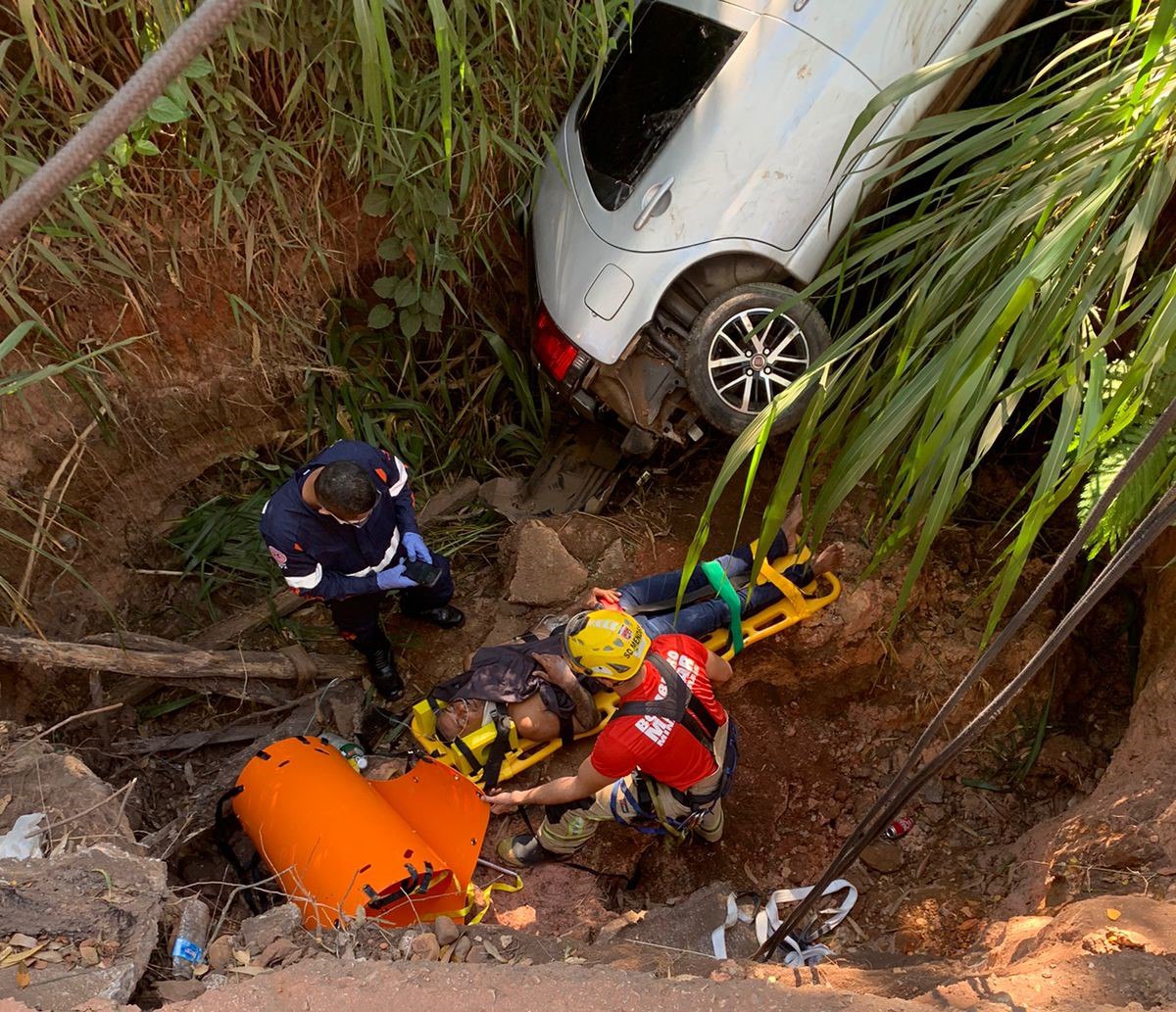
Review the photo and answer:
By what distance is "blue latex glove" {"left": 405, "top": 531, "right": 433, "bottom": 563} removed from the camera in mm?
3750

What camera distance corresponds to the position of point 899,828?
12.2 feet

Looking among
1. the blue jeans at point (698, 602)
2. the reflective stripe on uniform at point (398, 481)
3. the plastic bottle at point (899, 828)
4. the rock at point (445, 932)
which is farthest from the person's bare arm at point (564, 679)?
the plastic bottle at point (899, 828)

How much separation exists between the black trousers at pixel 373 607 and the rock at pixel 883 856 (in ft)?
6.95

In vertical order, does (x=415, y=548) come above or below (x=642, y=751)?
below

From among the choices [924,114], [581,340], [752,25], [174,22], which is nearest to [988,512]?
[924,114]

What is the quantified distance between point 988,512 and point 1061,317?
1.82 m

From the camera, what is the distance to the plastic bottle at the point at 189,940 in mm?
2219

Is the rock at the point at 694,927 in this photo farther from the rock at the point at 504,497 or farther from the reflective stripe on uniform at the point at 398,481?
the rock at the point at 504,497

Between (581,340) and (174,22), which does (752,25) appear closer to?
(581,340)

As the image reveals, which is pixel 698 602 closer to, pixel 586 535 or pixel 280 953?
pixel 586 535

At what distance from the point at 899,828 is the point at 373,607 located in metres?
2.40

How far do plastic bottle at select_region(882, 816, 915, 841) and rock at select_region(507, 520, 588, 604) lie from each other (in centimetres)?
166

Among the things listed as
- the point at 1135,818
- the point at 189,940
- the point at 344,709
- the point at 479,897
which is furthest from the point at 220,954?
the point at 1135,818

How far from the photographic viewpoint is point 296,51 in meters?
3.17
